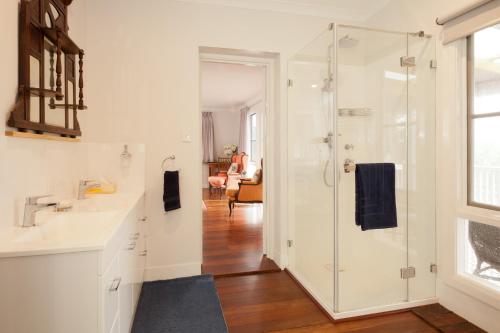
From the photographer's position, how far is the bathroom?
1.97 metres

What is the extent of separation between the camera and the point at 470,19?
1.97 metres

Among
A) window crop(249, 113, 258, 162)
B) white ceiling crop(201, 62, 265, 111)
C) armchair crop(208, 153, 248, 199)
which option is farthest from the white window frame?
window crop(249, 113, 258, 162)

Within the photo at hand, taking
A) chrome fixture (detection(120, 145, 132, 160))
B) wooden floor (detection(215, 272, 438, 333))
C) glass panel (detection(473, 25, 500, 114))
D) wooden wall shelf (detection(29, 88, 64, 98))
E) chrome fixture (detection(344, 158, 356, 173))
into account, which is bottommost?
wooden floor (detection(215, 272, 438, 333))

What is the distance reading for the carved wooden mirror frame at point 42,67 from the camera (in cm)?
152

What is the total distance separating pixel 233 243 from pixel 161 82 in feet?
7.03

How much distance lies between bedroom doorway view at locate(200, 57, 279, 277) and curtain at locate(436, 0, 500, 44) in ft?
5.48

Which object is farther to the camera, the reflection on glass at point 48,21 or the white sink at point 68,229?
the reflection on glass at point 48,21

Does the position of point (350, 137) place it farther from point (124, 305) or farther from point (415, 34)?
point (124, 305)

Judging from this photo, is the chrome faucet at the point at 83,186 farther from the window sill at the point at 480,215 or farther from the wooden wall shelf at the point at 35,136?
the window sill at the point at 480,215

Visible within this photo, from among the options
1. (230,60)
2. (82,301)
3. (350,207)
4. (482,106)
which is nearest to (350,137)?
A: (350,207)

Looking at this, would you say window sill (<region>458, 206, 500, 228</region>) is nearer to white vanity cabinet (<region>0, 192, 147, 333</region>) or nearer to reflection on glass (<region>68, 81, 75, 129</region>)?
white vanity cabinet (<region>0, 192, 147, 333</region>)

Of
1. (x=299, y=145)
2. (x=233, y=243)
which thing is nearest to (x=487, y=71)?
(x=299, y=145)

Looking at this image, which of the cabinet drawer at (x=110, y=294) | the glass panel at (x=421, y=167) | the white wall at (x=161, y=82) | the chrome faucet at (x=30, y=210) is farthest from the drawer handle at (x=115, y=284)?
the glass panel at (x=421, y=167)

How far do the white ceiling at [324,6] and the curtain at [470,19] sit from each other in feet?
3.10
